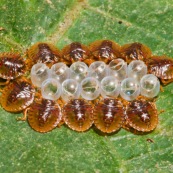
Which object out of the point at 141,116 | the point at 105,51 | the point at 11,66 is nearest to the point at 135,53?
the point at 105,51

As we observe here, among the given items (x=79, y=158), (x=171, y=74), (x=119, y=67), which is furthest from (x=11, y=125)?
(x=171, y=74)

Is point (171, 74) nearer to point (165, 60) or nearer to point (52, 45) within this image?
point (165, 60)

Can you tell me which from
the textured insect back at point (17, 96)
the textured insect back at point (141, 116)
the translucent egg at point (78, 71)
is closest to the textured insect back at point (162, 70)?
the textured insect back at point (141, 116)

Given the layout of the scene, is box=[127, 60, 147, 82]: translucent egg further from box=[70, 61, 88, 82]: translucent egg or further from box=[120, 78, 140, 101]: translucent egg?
box=[70, 61, 88, 82]: translucent egg

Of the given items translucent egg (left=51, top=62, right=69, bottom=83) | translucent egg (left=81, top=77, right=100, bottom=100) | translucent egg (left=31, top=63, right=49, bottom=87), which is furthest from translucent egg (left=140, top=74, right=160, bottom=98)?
translucent egg (left=31, top=63, right=49, bottom=87)

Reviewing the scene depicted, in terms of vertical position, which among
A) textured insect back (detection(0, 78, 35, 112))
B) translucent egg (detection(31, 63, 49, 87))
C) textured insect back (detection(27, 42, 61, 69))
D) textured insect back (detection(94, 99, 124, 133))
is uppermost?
textured insect back (detection(27, 42, 61, 69))

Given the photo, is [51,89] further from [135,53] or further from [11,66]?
[135,53]
